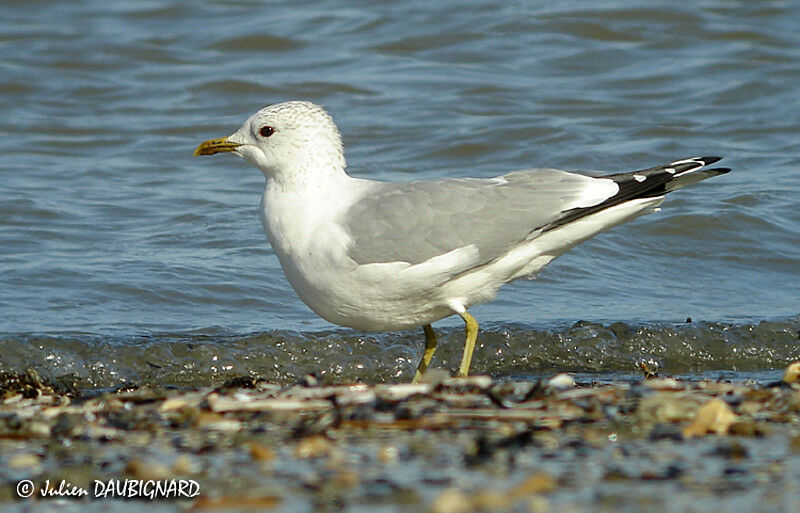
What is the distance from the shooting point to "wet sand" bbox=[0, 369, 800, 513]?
3.38m

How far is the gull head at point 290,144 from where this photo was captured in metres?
5.76

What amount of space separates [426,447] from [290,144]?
2.31 metres

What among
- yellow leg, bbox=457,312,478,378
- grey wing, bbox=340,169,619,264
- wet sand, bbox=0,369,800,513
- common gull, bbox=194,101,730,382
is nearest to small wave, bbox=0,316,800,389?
yellow leg, bbox=457,312,478,378

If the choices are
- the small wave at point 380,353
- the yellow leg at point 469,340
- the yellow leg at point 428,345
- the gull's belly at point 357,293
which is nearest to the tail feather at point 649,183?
the yellow leg at point 469,340

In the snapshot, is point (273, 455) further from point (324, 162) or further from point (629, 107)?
point (629, 107)

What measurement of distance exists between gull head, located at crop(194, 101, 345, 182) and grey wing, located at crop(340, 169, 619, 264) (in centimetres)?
31

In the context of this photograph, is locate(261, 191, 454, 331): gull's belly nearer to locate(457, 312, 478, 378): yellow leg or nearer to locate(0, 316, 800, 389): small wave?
locate(457, 312, 478, 378): yellow leg

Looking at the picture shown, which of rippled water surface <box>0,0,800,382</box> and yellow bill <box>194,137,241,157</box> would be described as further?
rippled water surface <box>0,0,800,382</box>

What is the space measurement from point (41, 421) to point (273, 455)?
110 centimetres

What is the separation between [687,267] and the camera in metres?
8.73

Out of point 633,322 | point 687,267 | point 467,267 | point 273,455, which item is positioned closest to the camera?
point 273,455

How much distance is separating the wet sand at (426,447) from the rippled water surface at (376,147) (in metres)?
2.23

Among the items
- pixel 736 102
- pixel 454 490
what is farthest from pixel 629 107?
pixel 454 490

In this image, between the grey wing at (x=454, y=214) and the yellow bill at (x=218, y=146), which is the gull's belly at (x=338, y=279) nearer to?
the grey wing at (x=454, y=214)
